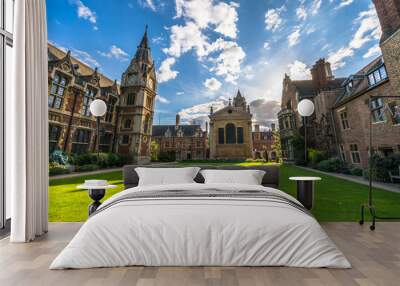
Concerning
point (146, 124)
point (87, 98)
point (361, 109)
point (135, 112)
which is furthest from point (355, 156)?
point (87, 98)

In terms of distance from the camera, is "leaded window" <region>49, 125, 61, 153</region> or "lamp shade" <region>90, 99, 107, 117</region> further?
"leaded window" <region>49, 125, 61, 153</region>

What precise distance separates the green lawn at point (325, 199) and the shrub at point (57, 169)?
0.37 metres

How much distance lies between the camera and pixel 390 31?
13.6 feet

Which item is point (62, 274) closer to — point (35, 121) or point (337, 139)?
point (35, 121)

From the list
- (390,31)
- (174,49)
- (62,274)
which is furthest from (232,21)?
(62,274)

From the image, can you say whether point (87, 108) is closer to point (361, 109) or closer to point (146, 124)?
point (146, 124)

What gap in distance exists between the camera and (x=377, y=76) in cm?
496

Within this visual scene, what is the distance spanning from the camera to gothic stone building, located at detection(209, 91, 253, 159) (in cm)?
617

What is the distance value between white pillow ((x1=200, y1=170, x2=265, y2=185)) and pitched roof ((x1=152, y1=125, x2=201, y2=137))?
8.84ft

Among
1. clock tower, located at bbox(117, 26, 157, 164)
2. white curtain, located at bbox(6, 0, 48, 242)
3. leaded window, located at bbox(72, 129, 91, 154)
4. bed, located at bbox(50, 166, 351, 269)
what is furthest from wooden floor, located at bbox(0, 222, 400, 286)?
leaded window, located at bbox(72, 129, 91, 154)

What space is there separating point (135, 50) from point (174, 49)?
114 centimetres

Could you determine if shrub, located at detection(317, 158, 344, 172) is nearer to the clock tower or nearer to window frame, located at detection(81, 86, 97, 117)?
the clock tower

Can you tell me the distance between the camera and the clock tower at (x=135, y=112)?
7012 millimetres

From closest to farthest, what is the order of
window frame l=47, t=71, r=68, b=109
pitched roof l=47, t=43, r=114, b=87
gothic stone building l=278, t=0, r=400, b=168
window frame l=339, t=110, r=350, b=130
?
1. gothic stone building l=278, t=0, r=400, b=168
2. pitched roof l=47, t=43, r=114, b=87
3. window frame l=339, t=110, r=350, b=130
4. window frame l=47, t=71, r=68, b=109
